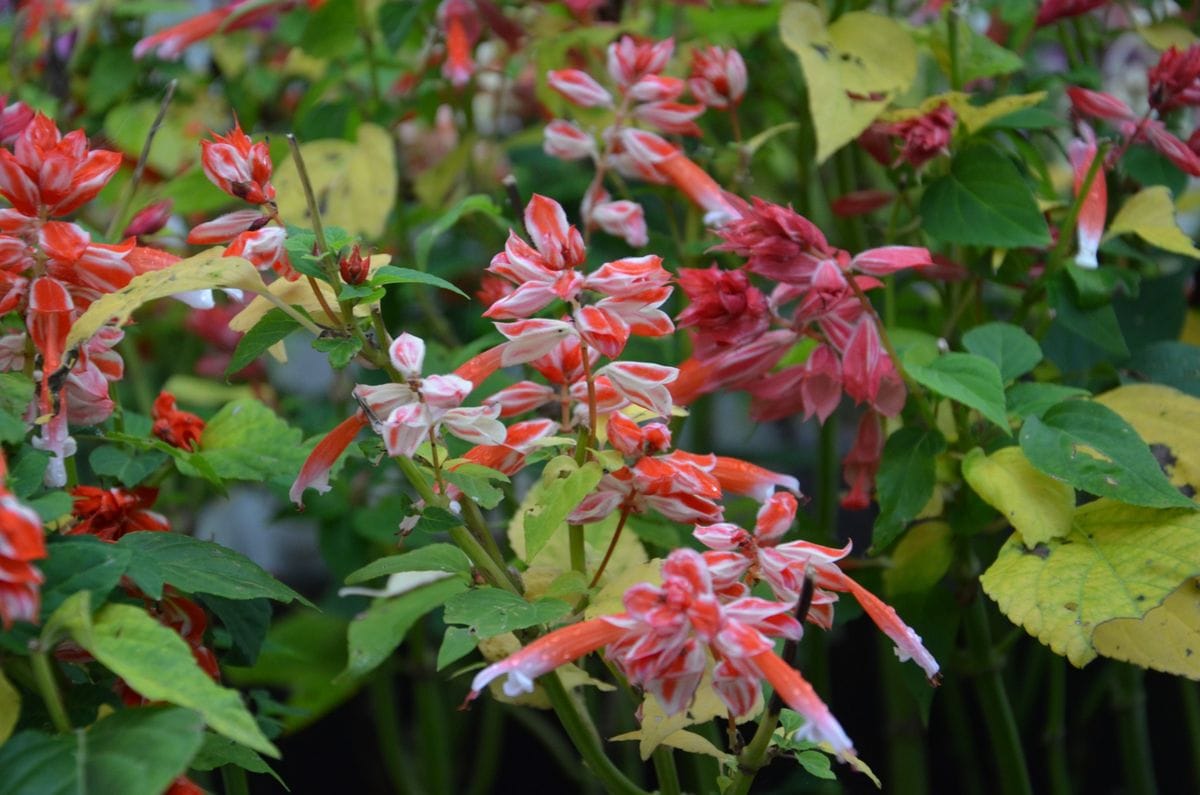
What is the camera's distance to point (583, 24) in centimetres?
101

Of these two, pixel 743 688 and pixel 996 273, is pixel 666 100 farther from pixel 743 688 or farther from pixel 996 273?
pixel 743 688

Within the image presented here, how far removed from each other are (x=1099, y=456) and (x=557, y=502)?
0.28 m

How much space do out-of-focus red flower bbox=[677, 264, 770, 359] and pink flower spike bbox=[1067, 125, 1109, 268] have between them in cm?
23

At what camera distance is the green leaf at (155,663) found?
38cm

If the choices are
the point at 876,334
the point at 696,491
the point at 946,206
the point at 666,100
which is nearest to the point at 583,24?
the point at 666,100

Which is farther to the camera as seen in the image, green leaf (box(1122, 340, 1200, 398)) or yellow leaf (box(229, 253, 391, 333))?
green leaf (box(1122, 340, 1200, 398))

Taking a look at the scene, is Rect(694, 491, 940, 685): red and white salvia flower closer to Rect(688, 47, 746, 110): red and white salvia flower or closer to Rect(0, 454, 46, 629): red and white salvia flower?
Rect(0, 454, 46, 629): red and white salvia flower

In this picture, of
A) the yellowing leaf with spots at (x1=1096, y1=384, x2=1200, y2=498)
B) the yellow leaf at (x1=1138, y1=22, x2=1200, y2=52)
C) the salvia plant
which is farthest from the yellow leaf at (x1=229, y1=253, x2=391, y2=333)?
→ the yellow leaf at (x1=1138, y1=22, x2=1200, y2=52)

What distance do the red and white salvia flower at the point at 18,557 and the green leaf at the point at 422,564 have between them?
0.14 meters

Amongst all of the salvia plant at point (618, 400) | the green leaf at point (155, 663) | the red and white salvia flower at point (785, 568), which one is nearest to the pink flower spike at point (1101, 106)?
the salvia plant at point (618, 400)

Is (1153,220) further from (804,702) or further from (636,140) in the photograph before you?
(804,702)

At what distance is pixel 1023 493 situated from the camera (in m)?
0.60

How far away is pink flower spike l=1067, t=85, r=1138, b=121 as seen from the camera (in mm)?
753

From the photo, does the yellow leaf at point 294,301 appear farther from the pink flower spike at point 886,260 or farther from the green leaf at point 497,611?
the pink flower spike at point 886,260
